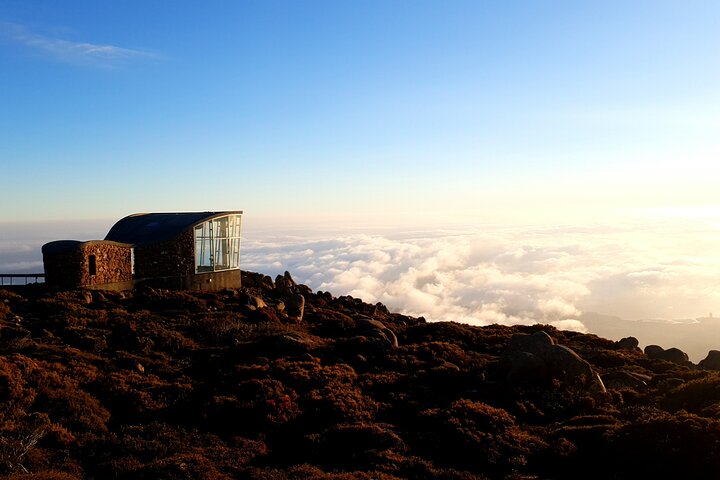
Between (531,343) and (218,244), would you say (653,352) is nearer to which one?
(531,343)

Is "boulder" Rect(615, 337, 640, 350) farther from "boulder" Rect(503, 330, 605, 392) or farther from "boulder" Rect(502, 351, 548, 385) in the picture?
"boulder" Rect(502, 351, 548, 385)

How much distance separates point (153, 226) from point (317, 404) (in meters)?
25.2

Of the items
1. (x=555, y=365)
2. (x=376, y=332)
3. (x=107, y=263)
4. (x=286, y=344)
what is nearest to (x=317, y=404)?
(x=286, y=344)

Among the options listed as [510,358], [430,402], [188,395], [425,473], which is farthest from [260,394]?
[510,358]

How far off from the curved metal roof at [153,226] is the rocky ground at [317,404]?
28.3 ft

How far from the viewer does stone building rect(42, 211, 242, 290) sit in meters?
29.6

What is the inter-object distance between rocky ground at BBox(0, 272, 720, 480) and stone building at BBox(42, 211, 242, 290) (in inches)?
122

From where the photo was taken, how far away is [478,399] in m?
17.6

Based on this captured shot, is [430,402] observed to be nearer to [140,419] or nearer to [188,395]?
[188,395]

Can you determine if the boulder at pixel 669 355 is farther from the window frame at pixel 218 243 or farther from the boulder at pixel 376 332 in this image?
the window frame at pixel 218 243

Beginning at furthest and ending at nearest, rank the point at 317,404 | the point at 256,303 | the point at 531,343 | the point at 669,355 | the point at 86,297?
the point at 256,303 → the point at 669,355 → the point at 86,297 → the point at 531,343 → the point at 317,404

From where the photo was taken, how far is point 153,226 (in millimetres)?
37062

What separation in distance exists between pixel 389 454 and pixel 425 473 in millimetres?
1101

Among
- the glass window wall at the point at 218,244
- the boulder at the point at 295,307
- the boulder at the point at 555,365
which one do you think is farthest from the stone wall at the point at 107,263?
the boulder at the point at 555,365
